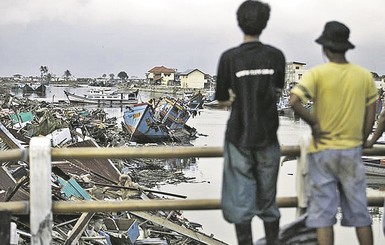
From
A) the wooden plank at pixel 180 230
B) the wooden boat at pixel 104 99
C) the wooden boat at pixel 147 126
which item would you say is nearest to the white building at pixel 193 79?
the wooden boat at pixel 104 99

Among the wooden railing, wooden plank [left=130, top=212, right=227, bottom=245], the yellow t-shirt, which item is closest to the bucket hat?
the yellow t-shirt

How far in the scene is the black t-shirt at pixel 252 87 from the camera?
12.4 feet

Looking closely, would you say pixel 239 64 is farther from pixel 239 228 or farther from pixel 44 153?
pixel 44 153

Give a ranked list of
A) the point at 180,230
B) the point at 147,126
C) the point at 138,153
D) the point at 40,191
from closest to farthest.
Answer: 1. the point at 40,191
2. the point at 138,153
3. the point at 180,230
4. the point at 147,126

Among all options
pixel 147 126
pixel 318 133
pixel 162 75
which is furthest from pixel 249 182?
pixel 162 75

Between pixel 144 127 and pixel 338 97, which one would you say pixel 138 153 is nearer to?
pixel 338 97

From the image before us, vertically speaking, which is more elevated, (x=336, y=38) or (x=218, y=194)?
(x=336, y=38)

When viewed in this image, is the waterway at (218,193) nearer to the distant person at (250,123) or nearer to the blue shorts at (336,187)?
the blue shorts at (336,187)

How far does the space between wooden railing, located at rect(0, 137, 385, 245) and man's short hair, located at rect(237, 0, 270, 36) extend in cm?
106

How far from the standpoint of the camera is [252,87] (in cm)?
379

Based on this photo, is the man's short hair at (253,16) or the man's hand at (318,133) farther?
the man's hand at (318,133)

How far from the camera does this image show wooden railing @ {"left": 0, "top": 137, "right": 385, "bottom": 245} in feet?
14.1

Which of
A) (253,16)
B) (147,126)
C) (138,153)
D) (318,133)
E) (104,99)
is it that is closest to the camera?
(253,16)

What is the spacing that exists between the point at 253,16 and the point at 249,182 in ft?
3.88
